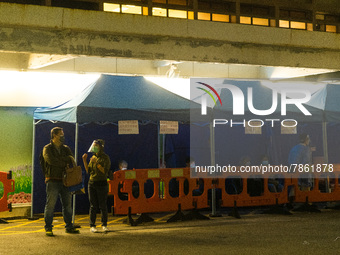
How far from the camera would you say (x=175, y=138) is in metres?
15.8

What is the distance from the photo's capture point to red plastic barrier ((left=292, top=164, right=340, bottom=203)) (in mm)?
14141

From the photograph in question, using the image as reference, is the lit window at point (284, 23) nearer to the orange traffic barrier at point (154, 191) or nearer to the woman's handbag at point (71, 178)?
the orange traffic barrier at point (154, 191)

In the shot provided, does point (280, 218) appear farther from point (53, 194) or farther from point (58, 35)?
point (58, 35)

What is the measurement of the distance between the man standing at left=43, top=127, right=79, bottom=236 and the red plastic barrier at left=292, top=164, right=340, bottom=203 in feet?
19.4

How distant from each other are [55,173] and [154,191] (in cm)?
266

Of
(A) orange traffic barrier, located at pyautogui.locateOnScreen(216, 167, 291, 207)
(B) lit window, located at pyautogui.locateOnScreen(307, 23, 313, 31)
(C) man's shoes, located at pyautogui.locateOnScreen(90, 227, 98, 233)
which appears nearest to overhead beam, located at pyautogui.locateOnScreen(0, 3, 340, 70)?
(B) lit window, located at pyautogui.locateOnScreen(307, 23, 313, 31)

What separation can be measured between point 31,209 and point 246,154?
6270 millimetres

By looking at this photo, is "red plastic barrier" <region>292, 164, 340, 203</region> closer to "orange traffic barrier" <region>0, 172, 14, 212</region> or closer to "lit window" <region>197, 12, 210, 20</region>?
"lit window" <region>197, 12, 210, 20</region>

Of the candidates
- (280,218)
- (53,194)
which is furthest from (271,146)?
(53,194)

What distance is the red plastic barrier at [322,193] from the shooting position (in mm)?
14141

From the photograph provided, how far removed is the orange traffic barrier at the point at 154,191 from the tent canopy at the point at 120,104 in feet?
4.17

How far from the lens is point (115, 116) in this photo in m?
12.6

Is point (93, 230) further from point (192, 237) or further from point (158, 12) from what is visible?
point (158, 12)

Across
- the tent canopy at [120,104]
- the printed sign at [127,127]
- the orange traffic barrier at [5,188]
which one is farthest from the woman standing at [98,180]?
the orange traffic barrier at [5,188]
